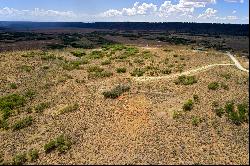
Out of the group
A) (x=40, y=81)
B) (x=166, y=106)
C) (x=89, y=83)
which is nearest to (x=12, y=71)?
(x=40, y=81)

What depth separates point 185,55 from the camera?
171 feet

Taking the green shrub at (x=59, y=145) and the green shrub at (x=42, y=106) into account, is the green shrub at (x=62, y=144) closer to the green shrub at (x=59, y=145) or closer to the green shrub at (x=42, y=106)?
the green shrub at (x=59, y=145)

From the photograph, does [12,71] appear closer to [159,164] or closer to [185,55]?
[185,55]

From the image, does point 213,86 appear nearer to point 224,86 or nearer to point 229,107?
point 224,86

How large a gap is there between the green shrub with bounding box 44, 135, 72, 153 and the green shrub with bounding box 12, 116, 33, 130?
4.41 m

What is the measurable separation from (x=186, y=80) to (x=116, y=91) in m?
7.37

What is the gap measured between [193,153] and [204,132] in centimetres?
296

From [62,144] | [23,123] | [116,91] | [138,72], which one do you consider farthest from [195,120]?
[138,72]

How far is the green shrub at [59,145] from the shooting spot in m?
24.7

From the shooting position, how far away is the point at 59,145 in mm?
25188

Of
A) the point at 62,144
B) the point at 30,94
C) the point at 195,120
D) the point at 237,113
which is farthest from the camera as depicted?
the point at 30,94

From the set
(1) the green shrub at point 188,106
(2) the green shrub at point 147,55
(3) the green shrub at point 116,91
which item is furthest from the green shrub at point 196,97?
(2) the green shrub at point 147,55

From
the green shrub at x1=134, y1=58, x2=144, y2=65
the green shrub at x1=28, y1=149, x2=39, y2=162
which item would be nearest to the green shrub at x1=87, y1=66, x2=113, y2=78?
the green shrub at x1=134, y1=58, x2=144, y2=65

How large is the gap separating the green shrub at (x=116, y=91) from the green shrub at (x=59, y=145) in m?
8.61
